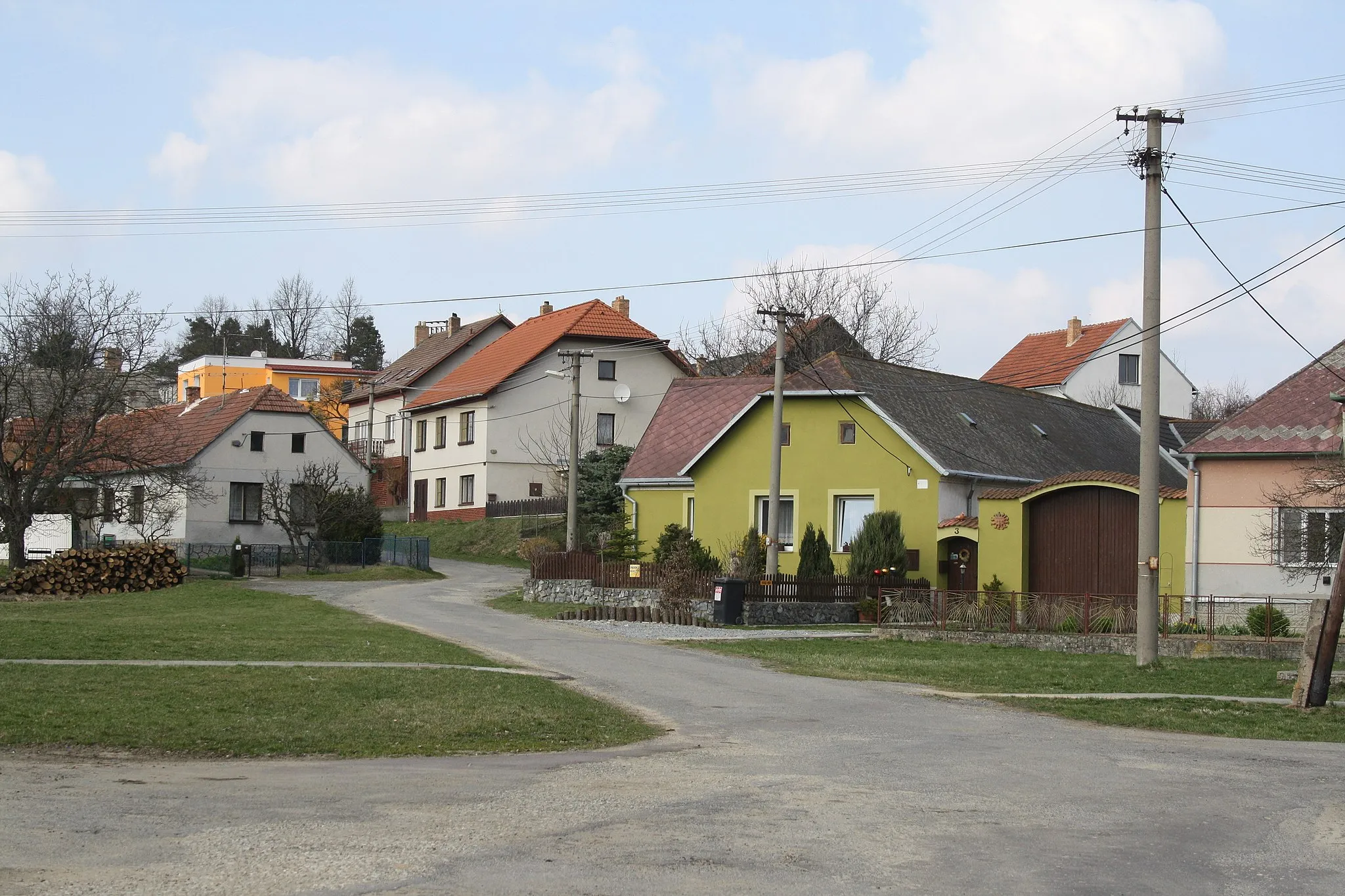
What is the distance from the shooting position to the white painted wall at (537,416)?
60750 millimetres

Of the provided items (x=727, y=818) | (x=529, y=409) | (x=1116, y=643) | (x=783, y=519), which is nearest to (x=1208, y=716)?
(x=727, y=818)

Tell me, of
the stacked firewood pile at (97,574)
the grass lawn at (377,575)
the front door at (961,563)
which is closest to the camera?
the front door at (961,563)

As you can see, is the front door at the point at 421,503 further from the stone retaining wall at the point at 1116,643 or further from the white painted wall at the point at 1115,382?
the stone retaining wall at the point at 1116,643

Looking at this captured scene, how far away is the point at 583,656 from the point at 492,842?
14071mm

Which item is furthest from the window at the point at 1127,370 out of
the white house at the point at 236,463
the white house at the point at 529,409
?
the white house at the point at 236,463

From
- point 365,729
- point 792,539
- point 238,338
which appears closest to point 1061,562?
point 792,539

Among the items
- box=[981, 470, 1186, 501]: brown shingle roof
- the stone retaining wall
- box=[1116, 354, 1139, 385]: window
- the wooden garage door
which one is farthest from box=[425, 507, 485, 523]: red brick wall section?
the stone retaining wall

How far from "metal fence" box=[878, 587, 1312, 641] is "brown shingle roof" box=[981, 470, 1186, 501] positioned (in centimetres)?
236

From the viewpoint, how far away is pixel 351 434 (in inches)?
3022

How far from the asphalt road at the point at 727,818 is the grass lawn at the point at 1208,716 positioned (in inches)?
27.1

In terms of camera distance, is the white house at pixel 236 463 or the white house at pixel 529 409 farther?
the white house at pixel 529 409

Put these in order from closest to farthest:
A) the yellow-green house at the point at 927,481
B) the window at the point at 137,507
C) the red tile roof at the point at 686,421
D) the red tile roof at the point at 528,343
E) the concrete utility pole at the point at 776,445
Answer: the yellow-green house at the point at 927,481 < the concrete utility pole at the point at 776,445 < the red tile roof at the point at 686,421 < the window at the point at 137,507 < the red tile roof at the point at 528,343

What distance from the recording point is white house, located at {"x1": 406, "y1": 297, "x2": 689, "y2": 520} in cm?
6088

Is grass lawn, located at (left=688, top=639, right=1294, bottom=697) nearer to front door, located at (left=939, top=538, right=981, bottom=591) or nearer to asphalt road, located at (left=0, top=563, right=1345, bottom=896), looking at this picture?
asphalt road, located at (left=0, top=563, right=1345, bottom=896)
